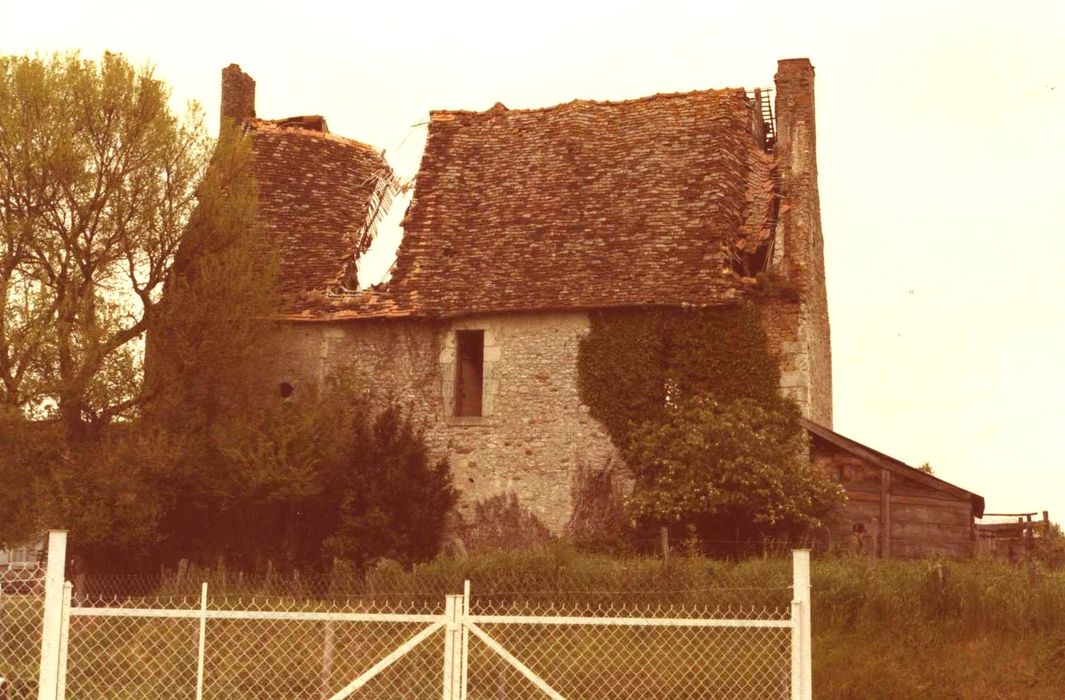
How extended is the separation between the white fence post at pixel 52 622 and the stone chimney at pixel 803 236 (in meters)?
16.0

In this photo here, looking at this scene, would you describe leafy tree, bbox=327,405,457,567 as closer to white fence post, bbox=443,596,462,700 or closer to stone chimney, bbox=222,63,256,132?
stone chimney, bbox=222,63,256,132

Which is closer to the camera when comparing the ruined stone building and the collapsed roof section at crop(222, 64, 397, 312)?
the ruined stone building

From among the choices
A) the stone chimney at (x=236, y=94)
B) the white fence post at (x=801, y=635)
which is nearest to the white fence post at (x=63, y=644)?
the white fence post at (x=801, y=635)

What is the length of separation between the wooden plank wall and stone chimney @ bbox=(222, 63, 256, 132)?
1459 centimetres

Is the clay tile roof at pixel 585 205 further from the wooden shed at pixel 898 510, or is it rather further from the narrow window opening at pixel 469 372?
the wooden shed at pixel 898 510

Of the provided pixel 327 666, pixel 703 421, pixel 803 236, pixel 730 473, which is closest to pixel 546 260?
pixel 703 421

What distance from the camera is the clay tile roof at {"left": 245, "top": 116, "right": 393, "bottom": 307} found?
25797 mm

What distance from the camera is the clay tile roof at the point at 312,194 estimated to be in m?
25.8

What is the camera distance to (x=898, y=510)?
2222 cm

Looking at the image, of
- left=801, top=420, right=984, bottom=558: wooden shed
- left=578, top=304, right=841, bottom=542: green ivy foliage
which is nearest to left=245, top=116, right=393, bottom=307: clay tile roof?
left=578, top=304, right=841, bottom=542: green ivy foliage

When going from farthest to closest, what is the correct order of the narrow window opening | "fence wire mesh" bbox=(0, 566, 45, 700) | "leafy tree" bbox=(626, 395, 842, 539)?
1. the narrow window opening
2. "leafy tree" bbox=(626, 395, 842, 539)
3. "fence wire mesh" bbox=(0, 566, 45, 700)

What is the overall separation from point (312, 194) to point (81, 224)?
6.03 m

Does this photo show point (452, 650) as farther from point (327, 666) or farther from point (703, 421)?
point (703, 421)

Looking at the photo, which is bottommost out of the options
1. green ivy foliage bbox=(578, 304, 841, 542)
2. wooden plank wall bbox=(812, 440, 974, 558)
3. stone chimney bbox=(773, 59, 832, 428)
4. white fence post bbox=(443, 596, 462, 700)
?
white fence post bbox=(443, 596, 462, 700)
